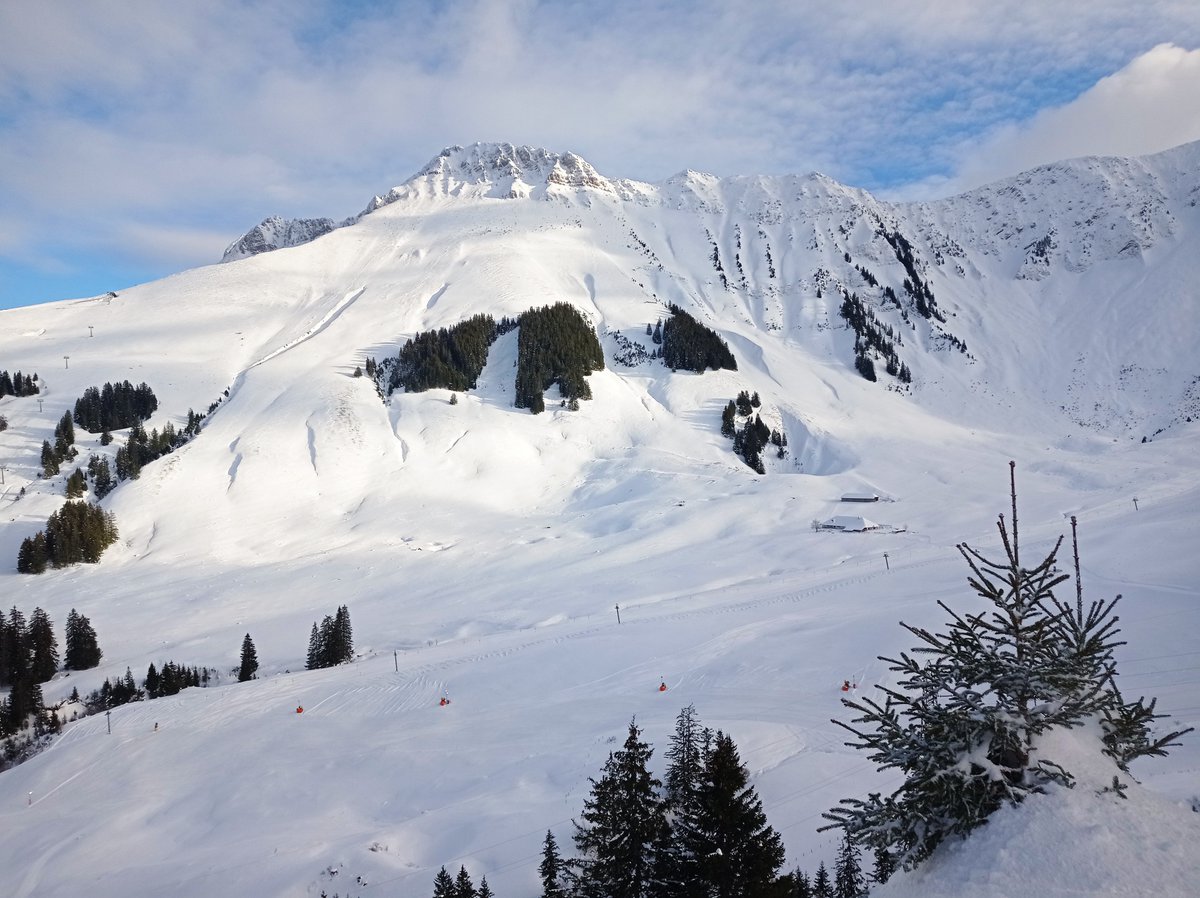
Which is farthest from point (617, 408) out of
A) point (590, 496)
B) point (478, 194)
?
point (478, 194)

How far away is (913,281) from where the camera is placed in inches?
5300

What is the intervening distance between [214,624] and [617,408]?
51647mm

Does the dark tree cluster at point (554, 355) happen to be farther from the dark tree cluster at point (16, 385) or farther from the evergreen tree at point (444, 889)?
the evergreen tree at point (444, 889)

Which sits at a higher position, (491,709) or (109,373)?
(109,373)

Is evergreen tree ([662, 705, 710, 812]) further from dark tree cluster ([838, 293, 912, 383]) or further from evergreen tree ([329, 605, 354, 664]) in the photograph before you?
dark tree cluster ([838, 293, 912, 383])

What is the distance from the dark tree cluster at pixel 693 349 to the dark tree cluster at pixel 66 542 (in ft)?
224

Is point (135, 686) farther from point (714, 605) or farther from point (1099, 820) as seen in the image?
point (1099, 820)

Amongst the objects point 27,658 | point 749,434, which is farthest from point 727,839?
point 749,434

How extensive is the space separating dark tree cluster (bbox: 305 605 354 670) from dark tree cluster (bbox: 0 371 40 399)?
76.4 meters

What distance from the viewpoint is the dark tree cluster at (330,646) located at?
35562 millimetres

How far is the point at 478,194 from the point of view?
17538 cm

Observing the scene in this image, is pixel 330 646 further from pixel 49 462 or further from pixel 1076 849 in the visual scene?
pixel 49 462

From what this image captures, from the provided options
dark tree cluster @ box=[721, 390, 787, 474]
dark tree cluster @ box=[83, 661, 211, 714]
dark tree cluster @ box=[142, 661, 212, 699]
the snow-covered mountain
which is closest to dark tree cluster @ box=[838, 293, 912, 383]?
the snow-covered mountain

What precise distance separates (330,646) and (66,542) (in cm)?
3351
